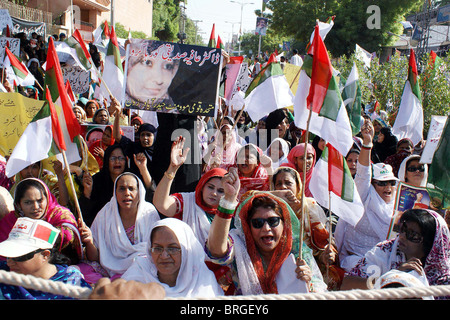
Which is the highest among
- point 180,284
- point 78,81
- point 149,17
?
point 149,17

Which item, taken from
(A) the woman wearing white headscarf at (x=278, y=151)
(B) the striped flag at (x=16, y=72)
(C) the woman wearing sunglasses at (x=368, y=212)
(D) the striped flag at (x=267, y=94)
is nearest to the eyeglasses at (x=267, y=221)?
(C) the woman wearing sunglasses at (x=368, y=212)

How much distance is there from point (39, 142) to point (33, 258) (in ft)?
3.87

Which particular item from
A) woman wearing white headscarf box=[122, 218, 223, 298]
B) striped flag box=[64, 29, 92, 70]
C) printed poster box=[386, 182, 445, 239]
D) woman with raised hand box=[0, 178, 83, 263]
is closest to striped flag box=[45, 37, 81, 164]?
woman with raised hand box=[0, 178, 83, 263]

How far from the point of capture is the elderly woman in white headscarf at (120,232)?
3.03m

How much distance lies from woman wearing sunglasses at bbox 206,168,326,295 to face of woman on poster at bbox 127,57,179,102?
1.74 meters

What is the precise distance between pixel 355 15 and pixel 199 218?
27023mm

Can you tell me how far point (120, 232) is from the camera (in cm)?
311

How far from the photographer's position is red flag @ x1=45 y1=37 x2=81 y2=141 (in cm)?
343

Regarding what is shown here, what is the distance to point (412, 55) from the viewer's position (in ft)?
17.3

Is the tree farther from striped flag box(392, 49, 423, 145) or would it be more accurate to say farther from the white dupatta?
the white dupatta

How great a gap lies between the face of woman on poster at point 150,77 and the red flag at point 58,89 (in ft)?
1.82

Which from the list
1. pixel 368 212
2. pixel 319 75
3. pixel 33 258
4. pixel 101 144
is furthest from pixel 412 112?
pixel 33 258

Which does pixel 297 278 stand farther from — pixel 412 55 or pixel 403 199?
pixel 412 55

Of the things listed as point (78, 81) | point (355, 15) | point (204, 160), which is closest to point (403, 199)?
point (204, 160)
